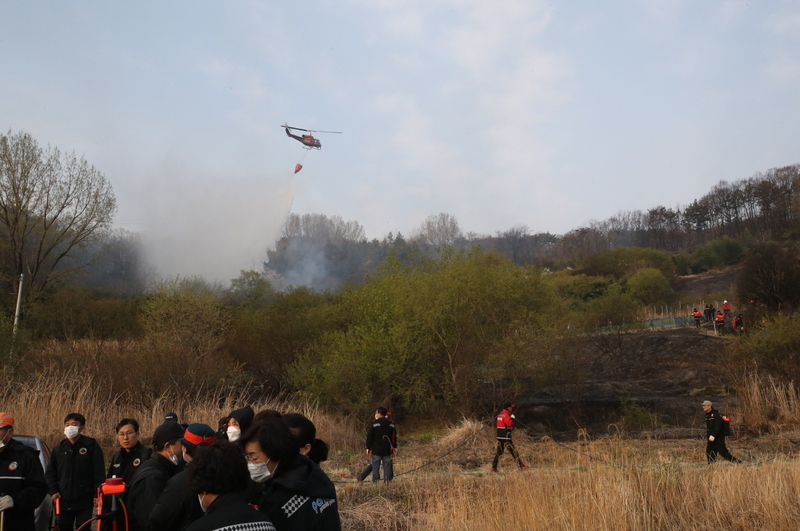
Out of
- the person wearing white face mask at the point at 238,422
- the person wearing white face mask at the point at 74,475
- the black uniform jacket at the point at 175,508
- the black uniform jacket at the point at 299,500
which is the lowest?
the person wearing white face mask at the point at 74,475

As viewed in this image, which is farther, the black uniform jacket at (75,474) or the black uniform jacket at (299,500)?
the black uniform jacket at (75,474)

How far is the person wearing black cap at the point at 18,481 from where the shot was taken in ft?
16.0

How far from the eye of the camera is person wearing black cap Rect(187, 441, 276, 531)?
2779mm

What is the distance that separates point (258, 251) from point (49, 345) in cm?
5637

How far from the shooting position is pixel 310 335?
29.7 meters

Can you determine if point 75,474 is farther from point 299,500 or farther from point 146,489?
point 299,500

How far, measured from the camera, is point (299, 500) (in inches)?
123

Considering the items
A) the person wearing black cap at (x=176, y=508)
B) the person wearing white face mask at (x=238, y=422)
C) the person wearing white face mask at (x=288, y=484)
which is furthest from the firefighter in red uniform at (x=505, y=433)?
the person wearing white face mask at (x=288, y=484)

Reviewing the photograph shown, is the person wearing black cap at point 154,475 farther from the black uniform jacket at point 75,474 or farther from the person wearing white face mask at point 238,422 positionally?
the black uniform jacket at point 75,474

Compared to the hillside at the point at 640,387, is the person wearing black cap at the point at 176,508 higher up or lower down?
higher up

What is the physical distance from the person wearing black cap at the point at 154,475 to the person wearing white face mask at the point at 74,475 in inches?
85.5

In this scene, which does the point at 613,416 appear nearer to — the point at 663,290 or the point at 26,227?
the point at 26,227

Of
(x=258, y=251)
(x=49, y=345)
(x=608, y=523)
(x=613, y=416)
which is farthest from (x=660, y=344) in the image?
(x=258, y=251)

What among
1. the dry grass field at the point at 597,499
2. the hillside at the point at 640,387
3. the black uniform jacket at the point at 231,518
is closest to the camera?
the black uniform jacket at the point at 231,518
